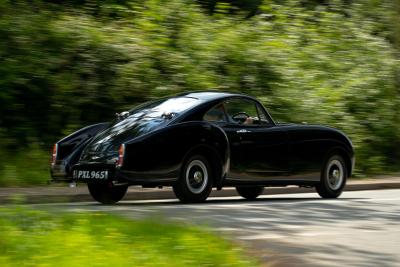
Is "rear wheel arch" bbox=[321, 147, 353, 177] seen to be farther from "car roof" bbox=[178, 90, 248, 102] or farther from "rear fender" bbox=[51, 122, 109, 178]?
"rear fender" bbox=[51, 122, 109, 178]

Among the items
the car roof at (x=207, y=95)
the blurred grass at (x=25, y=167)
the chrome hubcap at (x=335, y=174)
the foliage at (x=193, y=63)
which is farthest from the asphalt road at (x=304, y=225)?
the foliage at (x=193, y=63)

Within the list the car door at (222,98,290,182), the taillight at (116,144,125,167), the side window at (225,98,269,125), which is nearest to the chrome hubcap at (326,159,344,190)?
the car door at (222,98,290,182)

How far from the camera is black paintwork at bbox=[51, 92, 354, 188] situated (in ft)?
41.0

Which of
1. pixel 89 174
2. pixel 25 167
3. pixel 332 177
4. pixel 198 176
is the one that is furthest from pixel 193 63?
pixel 89 174

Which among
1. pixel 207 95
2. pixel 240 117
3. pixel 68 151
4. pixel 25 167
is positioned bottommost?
pixel 25 167

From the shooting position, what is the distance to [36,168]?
16.4m

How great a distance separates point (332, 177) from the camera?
50.2 ft

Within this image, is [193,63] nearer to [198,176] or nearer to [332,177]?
[332,177]

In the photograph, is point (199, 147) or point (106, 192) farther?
point (106, 192)

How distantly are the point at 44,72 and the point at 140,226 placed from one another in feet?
31.9

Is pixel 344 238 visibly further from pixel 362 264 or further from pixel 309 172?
pixel 309 172

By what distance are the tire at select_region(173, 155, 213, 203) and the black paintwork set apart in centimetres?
11

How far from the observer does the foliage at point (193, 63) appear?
1789cm

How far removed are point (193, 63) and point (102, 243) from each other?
12455 millimetres
